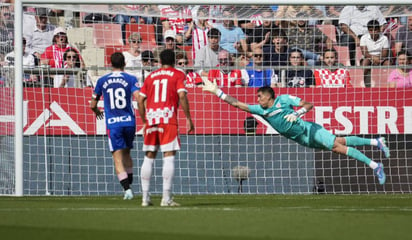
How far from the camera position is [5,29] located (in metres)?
16.7

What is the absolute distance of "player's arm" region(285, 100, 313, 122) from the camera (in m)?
15.0

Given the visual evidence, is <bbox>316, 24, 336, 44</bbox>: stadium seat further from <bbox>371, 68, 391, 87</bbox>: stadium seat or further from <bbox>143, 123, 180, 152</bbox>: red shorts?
<bbox>143, 123, 180, 152</bbox>: red shorts

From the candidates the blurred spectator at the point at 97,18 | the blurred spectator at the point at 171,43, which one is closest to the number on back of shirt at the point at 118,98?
the blurred spectator at the point at 171,43

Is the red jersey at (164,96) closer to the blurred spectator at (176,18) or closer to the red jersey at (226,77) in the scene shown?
the blurred spectator at (176,18)

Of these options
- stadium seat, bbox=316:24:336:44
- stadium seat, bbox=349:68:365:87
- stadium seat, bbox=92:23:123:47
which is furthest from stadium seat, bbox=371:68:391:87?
stadium seat, bbox=92:23:123:47

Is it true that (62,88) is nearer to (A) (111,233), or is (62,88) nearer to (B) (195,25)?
(B) (195,25)

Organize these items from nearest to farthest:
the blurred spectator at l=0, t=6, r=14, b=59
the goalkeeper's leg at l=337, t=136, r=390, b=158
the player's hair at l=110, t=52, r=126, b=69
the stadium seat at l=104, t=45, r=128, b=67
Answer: the player's hair at l=110, t=52, r=126, b=69
the goalkeeper's leg at l=337, t=136, r=390, b=158
the blurred spectator at l=0, t=6, r=14, b=59
the stadium seat at l=104, t=45, r=128, b=67

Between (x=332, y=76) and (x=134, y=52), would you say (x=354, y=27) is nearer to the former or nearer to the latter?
(x=332, y=76)

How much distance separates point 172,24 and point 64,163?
3596 mm

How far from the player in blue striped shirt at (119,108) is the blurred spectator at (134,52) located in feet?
15.0

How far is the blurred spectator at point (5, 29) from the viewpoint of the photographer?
650 inches

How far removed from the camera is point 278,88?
16.9m

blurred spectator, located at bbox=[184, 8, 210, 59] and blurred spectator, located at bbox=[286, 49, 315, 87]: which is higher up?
blurred spectator, located at bbox=[184, 8, 210, 59]

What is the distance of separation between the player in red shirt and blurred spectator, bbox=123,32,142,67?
6.41 meters
